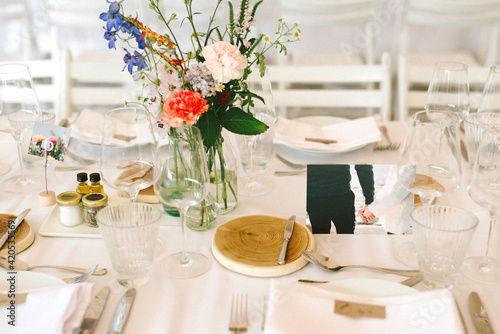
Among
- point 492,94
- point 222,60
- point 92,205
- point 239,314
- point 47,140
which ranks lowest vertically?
point 239,314

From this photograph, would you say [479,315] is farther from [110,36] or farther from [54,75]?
[54,75]

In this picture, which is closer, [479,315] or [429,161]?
[479,315]

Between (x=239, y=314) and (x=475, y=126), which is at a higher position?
(x=475, y=126)

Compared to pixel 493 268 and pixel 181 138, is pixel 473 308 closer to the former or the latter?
pixel 493 268

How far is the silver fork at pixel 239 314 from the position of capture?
3.52ft

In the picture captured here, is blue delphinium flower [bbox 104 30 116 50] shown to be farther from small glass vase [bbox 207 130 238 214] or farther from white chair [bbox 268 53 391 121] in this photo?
white chair [bbox 268 53 391 121]

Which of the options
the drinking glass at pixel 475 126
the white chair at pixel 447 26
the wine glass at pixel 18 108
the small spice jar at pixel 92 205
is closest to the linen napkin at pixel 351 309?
the small spice jar at pixel 92 205

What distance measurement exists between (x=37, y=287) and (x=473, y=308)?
785 mm

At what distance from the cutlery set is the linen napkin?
256 mm

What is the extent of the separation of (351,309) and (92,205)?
0.62 meters

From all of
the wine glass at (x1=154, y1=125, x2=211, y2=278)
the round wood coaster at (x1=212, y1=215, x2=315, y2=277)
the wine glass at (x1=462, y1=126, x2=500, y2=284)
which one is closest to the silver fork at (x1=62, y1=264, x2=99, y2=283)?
the wine glass at (x1=154, y1=125, x2=211, y2=278)

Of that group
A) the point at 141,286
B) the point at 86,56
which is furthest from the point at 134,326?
the point at 86,56

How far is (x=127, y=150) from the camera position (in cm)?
131

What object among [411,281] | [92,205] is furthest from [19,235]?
[411,281]
